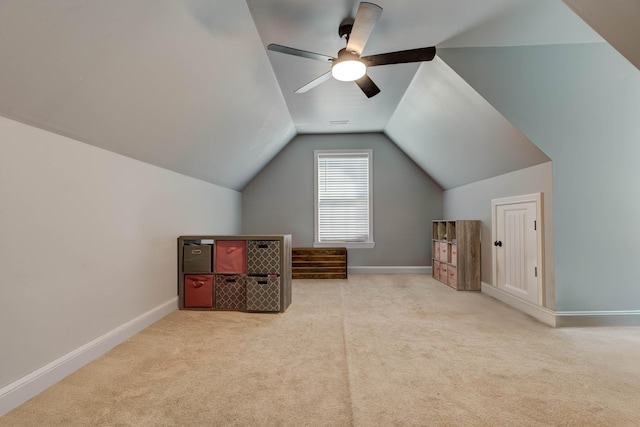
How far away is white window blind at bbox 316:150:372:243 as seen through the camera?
5574 mm

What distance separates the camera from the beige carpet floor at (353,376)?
1.48 meters

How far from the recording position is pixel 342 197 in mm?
5605

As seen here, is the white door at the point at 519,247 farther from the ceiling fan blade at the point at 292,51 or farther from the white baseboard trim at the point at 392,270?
the ceiling fan blade at the point at 292,51

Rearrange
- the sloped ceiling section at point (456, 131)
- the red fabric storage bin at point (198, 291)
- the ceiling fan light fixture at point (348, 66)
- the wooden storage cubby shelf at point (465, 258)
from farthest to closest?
the wooden storage cubby shelf at point (465, 258), the red fabric storage bin at point (198, 291), the sloped ceiling section at point (456, 131), the ceiling fan light fixture at point (348, 66)

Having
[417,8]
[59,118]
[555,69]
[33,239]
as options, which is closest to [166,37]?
[59,118]

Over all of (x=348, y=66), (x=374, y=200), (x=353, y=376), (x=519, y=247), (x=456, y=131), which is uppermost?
(x=348, y=66)

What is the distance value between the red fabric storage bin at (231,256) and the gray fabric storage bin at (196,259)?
0.10 m

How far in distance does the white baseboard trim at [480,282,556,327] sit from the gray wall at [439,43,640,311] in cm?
14

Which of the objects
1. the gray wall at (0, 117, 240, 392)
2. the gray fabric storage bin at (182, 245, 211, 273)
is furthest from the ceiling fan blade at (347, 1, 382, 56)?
the gray fabric storage bin at (182, 245, 211, 273)

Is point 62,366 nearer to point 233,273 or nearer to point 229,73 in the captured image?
point 233,273

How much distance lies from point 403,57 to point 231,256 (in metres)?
2.49

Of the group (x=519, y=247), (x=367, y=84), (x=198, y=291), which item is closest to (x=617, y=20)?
(x=367, y=84)

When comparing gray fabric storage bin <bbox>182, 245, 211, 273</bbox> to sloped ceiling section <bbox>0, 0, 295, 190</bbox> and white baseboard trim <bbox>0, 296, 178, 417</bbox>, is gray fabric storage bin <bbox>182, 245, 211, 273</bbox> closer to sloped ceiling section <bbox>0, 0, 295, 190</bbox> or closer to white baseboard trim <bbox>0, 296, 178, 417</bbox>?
white baseboard trim <bbox>0, 296, 178, 417</bbox>

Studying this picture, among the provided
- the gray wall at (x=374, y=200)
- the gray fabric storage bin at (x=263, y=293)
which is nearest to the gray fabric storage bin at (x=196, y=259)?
the gray fabric storage bin at (x=263, y=293)
